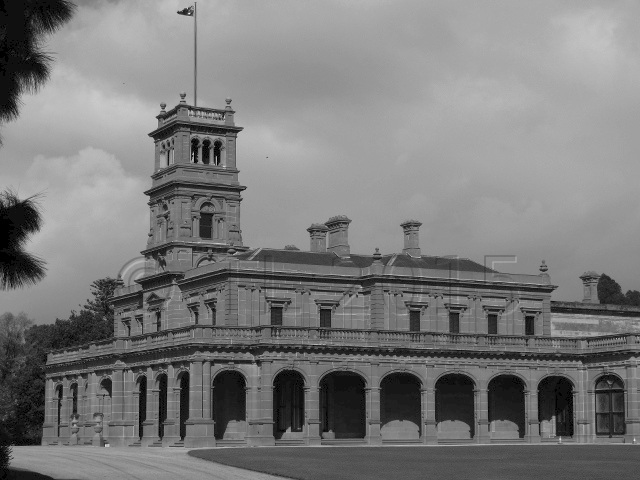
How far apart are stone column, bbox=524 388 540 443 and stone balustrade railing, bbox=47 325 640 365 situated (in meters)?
2.39

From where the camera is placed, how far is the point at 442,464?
40.3 meters

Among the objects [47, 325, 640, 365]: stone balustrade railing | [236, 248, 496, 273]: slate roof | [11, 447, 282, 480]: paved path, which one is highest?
[236, 248, 496, 273]: slate roof

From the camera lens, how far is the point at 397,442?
219 feet

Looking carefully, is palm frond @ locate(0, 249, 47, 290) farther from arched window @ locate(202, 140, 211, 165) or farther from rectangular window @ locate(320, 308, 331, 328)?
arched window @ locate(202, 140, 211, 165)

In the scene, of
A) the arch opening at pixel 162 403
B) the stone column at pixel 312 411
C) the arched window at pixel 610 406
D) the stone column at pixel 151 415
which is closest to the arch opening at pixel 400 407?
the stone column at pixel 312 411

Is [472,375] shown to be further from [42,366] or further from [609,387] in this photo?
[42,366]

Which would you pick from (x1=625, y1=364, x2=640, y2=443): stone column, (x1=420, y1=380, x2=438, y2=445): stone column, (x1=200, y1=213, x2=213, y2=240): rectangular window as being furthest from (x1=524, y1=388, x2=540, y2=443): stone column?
(x1=200, y1=213, x2=213, y2=240): rectangular window

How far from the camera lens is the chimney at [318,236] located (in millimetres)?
76500

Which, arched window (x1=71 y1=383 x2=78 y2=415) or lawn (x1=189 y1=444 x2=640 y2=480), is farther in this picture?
arched window (x1=71 y1=383 x2=78 y2=415)

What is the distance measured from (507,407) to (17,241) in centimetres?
5613

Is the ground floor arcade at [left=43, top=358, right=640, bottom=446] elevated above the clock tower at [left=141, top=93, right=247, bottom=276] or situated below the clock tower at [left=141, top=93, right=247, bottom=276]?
below

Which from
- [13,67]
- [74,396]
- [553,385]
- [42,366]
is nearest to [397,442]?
[553,385]

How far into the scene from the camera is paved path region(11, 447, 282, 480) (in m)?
35.1

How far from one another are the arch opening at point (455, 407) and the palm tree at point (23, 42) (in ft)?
174
